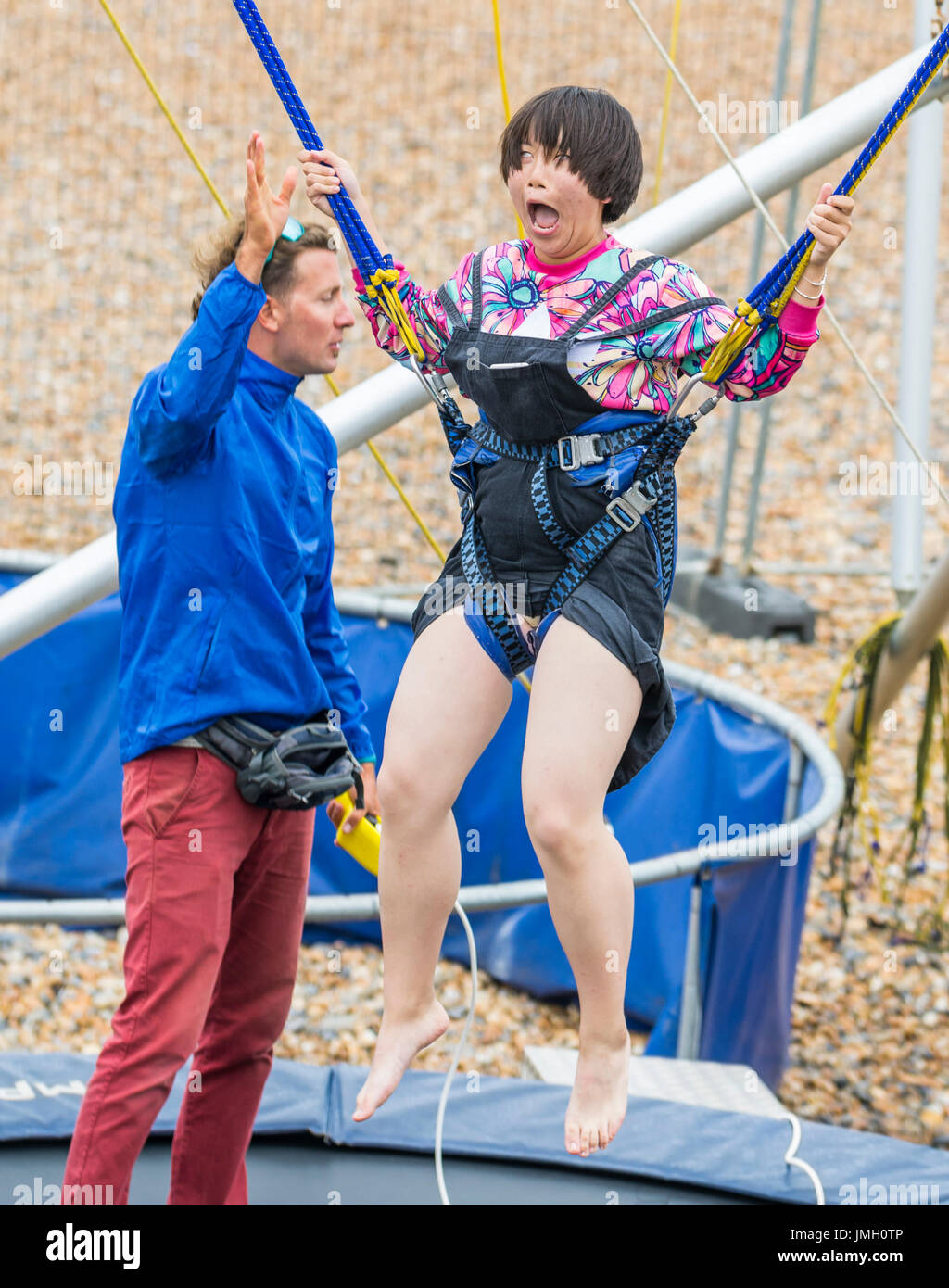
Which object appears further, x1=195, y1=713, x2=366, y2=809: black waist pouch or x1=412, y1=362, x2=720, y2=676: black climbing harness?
x1=195, y1=713, x2=366, y2=809: black waist pouch

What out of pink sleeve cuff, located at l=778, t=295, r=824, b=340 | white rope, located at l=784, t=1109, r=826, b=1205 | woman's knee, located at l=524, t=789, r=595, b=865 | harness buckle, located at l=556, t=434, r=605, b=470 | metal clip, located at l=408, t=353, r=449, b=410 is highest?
pink sleeve cuff, located at l=778, t=295, r=824, b=340

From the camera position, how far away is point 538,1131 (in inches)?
139

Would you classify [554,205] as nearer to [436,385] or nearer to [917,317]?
[436,385]

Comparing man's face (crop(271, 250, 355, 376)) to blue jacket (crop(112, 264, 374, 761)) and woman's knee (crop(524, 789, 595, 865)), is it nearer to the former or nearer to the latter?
blue jacket (crop(112, 264, 374, 761))

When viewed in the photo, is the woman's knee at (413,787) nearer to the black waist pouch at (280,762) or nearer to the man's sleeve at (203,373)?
the black waist pouch at (280,762)

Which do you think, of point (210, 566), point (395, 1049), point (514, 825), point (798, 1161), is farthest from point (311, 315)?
point (514, 825)

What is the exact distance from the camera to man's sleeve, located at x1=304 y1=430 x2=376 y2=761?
106 inches

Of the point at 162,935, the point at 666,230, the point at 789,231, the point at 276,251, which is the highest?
the point at 789,231

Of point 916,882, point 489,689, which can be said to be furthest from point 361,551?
point 489,689

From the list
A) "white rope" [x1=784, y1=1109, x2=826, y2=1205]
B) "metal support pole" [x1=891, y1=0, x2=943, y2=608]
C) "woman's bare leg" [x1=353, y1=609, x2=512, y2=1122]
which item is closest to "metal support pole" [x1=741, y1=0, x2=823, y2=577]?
"metal support pole" [x1=891, y1=0, x2=943, y2=608]

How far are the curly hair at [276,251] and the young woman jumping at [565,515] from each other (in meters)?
0.37

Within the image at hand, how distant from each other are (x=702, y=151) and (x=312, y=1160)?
8.41m

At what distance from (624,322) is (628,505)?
22 cm

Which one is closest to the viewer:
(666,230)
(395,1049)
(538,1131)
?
(395,1049)
